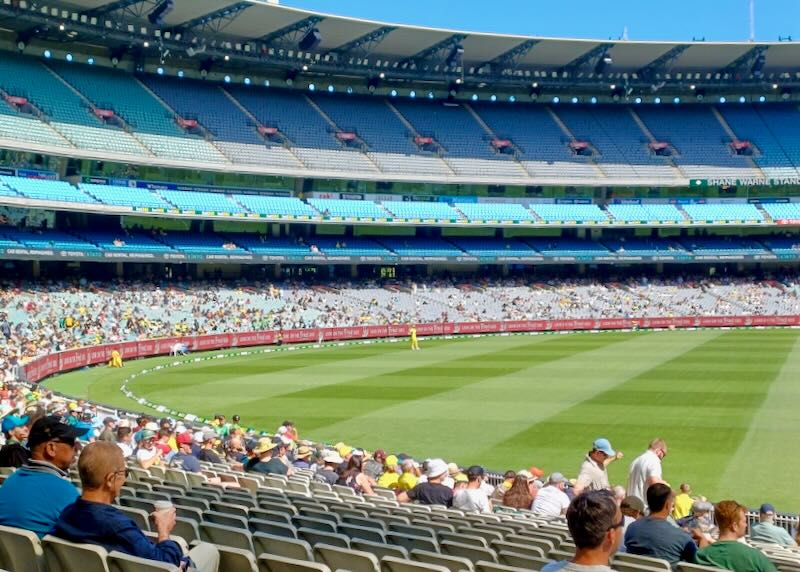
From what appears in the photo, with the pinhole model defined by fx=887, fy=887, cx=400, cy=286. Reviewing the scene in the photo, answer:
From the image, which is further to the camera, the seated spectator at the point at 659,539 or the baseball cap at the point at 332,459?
the baseball cap at the point at 332,459

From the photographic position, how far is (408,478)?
14.5 metres

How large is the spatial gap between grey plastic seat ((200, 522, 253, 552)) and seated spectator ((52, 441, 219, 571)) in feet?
3.82

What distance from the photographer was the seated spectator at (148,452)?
13.9 meters

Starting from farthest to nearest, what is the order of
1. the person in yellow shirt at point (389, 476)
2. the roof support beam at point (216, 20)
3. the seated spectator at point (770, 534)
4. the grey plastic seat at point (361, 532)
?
the roof support beam at point (216, 20), the person in yellow shirt at point (389, 476), the seated spectator at point (770, 534), the grey plastic seat at point (361, 532)

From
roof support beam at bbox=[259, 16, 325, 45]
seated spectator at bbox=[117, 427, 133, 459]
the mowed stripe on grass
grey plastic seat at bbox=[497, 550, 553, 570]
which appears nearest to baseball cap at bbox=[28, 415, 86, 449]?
grey plastic seat at bbox=[497, 550, 553, 570]

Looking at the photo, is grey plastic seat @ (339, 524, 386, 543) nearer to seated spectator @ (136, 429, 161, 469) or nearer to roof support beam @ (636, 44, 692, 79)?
seated spectator @ (136, 429, 161, 469)

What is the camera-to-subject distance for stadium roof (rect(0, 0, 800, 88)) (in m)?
65.2

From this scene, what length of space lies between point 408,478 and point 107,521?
952cm

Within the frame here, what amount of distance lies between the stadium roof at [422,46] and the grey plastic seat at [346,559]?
62.4 metres

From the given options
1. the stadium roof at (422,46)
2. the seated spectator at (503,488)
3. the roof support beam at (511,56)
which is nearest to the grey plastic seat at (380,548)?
the seated spectator at (503,488)

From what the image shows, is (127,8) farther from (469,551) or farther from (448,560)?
(448,560)

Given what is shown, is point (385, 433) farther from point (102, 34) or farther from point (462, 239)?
point (462, 239)

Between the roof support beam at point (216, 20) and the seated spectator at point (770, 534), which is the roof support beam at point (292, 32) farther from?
the seated spectator at point (770, 534)

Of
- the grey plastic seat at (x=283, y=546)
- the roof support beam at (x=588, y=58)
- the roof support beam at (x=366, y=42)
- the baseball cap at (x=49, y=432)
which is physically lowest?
the grey plastic seat at (x=283, y=546)
